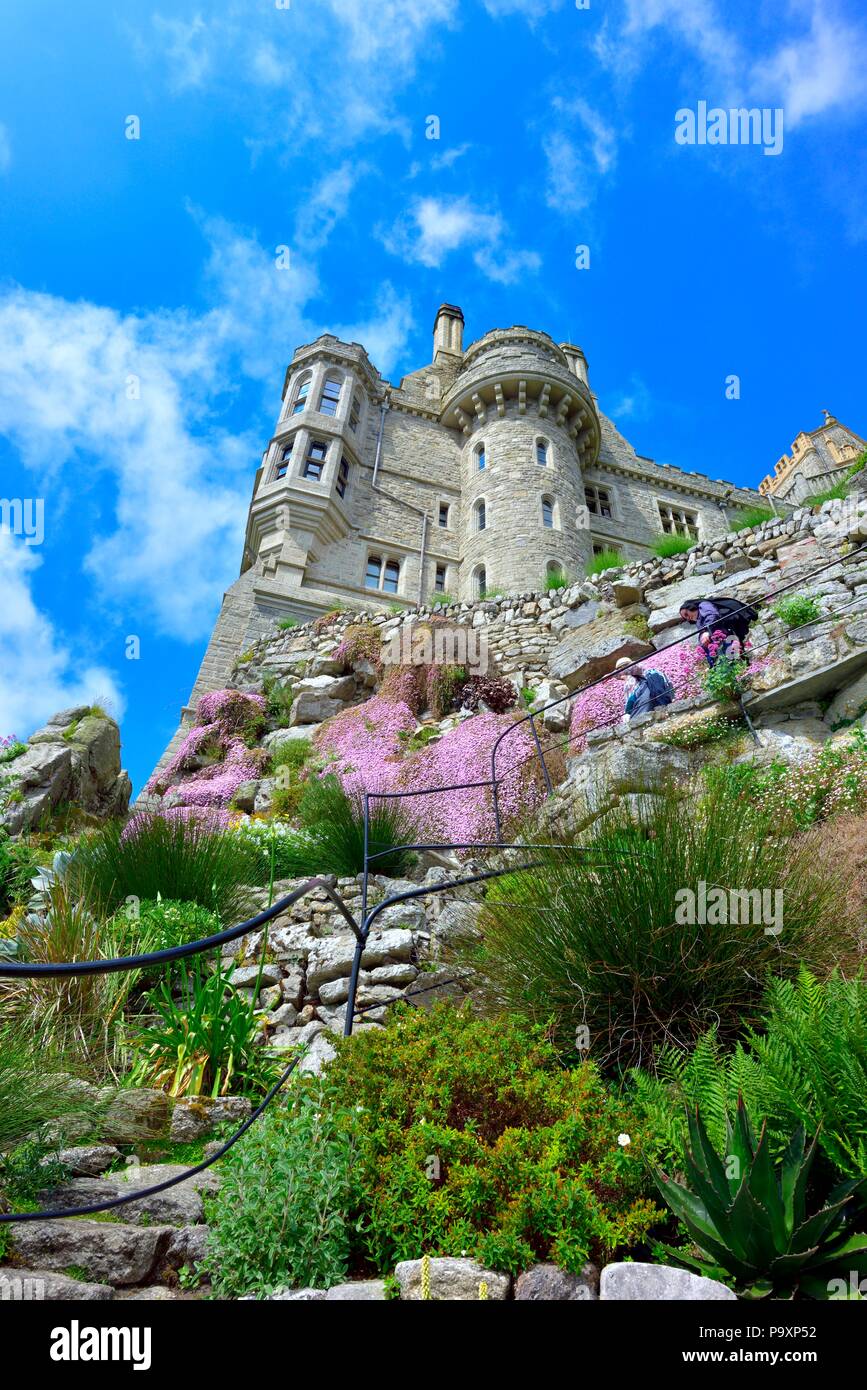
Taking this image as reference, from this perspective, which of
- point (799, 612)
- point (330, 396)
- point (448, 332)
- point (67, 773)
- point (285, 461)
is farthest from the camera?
point (448, 332)

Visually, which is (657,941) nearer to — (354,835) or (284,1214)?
(284,1214)

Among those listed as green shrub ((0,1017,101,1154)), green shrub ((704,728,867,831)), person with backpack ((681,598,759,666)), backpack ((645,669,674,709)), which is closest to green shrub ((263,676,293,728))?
backpack ((645,669,674,709))

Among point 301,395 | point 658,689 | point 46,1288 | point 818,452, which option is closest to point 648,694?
point 658,689

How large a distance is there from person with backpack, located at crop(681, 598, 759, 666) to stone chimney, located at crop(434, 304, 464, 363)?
27005 mm

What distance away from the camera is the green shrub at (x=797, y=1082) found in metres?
2.42

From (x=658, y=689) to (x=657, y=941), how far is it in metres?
5.70

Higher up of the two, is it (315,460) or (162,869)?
(315,460)

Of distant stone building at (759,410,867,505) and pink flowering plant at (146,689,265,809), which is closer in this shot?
pink flowering plant at (146,689,265,809)

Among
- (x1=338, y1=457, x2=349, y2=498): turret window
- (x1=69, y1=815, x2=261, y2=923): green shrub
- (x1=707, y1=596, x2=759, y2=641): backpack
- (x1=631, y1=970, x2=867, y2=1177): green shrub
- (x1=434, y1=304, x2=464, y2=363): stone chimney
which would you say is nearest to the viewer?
(x1=631, y1=970, x2=867, y2=1177): green shrub

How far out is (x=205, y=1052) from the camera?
4.30 metres

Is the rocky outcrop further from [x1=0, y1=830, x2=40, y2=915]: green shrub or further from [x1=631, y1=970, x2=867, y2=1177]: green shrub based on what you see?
[x1=631, y1=970, x2=867, y2=1177]: green shrub

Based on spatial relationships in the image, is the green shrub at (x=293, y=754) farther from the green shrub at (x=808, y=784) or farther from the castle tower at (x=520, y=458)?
the castle tower at (x=520, y=458)

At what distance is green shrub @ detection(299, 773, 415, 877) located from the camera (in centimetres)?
733
